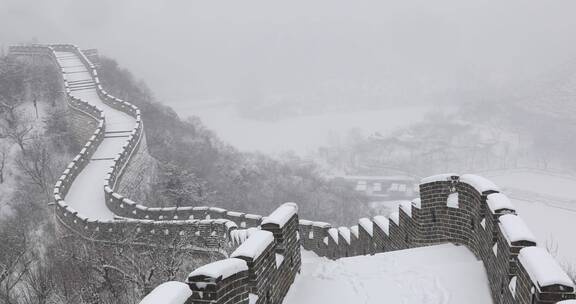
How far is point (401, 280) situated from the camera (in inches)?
319

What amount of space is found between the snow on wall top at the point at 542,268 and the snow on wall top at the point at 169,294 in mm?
3318

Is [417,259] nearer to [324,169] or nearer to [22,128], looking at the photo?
[22,128]

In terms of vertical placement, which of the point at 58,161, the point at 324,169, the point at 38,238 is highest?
the point at 58,161

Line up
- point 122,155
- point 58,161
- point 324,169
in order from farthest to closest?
1. point 324,169
2. point 58,161
3. point 122,155

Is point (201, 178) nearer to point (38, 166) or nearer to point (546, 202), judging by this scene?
point (38, 166)

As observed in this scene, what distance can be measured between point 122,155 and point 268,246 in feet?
84.4

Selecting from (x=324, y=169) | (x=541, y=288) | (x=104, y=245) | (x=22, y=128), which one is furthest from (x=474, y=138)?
(x=541, y=288)

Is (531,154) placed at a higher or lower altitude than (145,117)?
lower

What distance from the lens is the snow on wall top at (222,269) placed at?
5.38m

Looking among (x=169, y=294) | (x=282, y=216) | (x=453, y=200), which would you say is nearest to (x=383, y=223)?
(x=453, y=200)

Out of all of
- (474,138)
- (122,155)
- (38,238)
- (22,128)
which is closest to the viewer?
(38,238)

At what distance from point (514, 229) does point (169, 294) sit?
4.19 meters

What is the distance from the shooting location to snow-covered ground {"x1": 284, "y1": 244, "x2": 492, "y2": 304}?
24.3 feet

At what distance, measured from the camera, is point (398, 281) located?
26.5 ft
